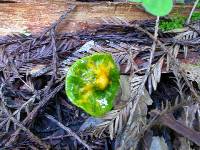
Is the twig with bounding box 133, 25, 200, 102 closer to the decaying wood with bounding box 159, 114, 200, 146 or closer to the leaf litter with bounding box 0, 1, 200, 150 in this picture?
the leaf litter with bounding box 0, 1, 200, 150

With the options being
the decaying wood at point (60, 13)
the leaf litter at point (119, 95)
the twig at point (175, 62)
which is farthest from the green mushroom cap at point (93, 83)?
the decaying wood at point (60, 13)

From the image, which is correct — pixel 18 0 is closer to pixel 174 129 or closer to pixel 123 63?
pixel 123 63

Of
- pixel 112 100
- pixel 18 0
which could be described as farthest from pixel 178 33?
pixel 18 0

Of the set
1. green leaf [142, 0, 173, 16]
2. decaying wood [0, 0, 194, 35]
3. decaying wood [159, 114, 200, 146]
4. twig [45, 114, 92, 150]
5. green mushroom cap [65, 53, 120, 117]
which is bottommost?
twig [45, 114, 92, 150]

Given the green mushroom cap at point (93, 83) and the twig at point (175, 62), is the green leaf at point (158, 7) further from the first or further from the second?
the green mushroom cap at point (93, 83)

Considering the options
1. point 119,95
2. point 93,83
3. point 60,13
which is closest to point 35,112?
point 93,83

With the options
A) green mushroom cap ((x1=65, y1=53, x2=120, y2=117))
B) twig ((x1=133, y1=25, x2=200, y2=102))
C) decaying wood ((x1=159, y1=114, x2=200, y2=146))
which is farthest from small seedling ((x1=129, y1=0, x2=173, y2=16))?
decaying wood ((x1=159, y1=114, x2=200, y2=146))

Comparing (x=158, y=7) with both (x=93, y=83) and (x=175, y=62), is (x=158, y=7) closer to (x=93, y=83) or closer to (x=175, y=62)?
(x=175, y=62)
